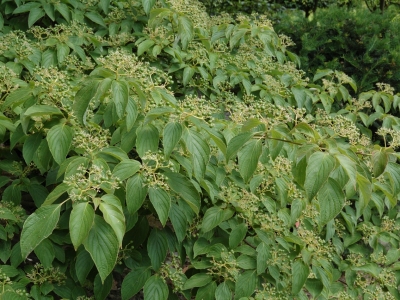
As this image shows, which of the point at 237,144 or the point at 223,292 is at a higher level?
the point at 237,144

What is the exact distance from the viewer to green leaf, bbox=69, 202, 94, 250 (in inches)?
73.0

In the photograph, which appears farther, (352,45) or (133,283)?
(352,45)

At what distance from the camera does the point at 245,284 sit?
2.82 metres

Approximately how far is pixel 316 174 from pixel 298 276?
116 centimetres

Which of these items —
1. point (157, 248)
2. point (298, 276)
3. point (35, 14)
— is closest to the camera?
point (157, 248)

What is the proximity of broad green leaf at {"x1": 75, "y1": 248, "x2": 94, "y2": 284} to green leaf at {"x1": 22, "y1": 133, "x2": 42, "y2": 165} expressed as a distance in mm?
511

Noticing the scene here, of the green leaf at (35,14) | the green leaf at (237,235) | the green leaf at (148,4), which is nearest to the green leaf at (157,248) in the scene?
the green leaf at (237,235)

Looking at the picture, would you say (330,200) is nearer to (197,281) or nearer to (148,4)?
(197,281)

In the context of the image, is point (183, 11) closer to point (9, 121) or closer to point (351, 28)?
point (9, 121)

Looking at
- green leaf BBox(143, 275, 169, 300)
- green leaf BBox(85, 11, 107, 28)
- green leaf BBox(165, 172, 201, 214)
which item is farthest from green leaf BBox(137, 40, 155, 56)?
green leaf BBox(143, 275, 169, 300)

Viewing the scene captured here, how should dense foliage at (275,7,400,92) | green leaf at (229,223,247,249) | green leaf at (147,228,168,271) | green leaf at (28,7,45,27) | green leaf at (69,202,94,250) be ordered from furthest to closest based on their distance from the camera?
dense foliage at (275,7,400,92) < green leaf at (28,7,45,27) < green leaf at (229,223,247,249) < green leaf at (147,228,168,271) < green leaf at (69,202,94,250)

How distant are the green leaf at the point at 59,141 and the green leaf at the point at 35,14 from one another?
1.85 meters

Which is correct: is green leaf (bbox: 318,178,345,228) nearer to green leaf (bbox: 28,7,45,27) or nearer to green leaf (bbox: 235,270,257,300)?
green leaf (bbox: 235,270,257,300)

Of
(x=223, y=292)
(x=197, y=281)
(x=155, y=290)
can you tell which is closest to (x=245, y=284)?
(x=223, y=292)
